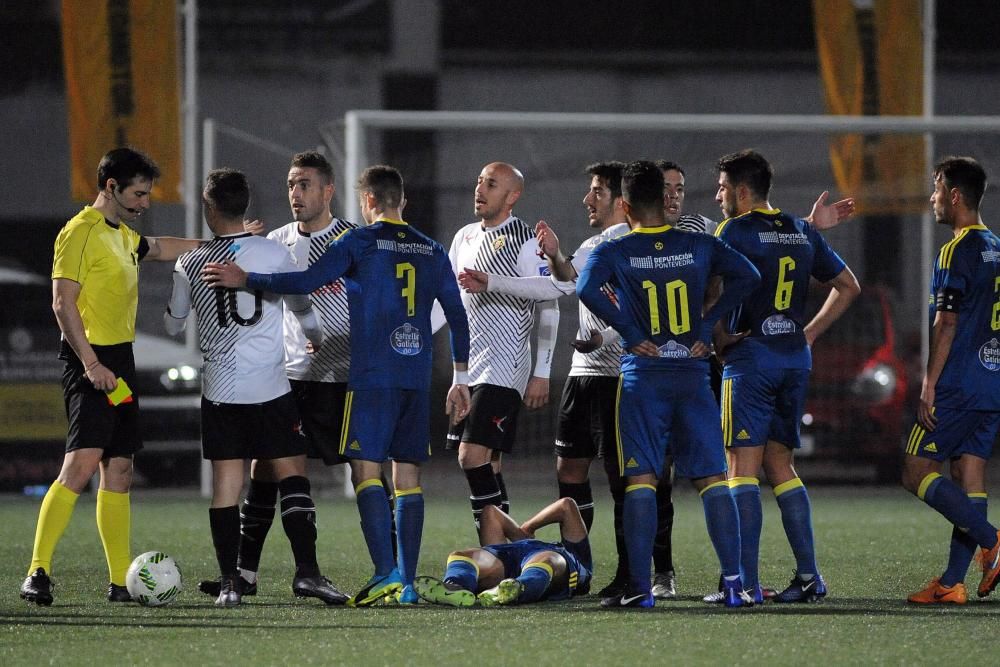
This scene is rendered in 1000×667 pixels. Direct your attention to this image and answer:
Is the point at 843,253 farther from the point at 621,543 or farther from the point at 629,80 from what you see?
the point at 629,80

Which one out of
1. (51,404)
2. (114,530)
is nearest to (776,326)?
(114,530)

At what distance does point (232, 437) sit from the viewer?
23.9ft

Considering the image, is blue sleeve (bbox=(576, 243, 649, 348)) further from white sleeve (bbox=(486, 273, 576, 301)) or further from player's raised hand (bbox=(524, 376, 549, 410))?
player's raised hand (bbox=(524, 376, 549, 410))

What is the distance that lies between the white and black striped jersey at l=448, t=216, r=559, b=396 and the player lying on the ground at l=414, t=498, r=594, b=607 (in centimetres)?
71

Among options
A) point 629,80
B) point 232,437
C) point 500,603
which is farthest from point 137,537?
point 629,80

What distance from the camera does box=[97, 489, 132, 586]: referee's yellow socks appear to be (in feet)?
24.2

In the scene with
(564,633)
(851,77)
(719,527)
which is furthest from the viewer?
(851,77)

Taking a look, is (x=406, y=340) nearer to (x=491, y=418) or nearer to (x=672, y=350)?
(x=491, y=418)

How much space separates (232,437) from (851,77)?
9876 mm

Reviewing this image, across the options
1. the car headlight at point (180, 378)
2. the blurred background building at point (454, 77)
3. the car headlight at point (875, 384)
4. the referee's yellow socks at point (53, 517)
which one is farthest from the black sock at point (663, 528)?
the blurred background building at point (454, 77)

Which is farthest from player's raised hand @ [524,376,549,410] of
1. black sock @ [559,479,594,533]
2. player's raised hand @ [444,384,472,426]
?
player's raised hand @ [444,384,472,426]

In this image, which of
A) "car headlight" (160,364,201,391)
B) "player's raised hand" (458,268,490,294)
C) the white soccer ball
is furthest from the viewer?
"car headlight" (160,364,201,391)

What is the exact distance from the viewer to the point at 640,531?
22.5 ft

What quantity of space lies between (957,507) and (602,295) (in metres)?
1.96
